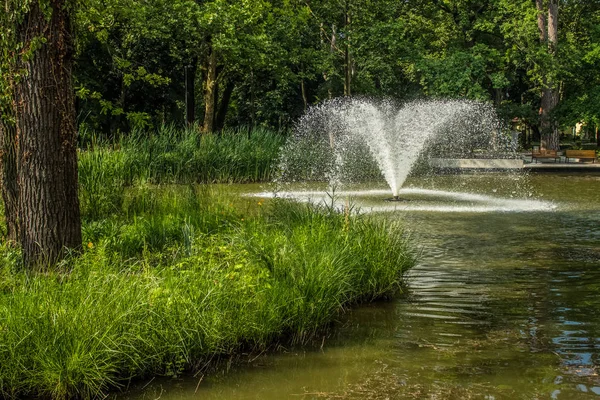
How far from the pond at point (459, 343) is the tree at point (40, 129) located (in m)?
2.43

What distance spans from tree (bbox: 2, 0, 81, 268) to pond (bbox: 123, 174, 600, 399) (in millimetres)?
2427

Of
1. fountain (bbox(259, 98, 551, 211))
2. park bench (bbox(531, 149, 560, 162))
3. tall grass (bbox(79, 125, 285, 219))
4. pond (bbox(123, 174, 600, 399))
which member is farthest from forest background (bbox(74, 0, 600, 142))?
pond (bbox(123, 174, 600, 399))

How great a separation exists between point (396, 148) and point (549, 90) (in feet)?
44.7

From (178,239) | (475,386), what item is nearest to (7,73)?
(178,239)

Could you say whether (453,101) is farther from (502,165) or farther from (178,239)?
(178,239)

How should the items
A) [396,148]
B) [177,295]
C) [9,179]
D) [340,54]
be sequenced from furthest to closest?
[340,54] → [396,148] → [9,179] → [177,295]

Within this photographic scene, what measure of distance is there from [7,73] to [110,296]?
113 inches

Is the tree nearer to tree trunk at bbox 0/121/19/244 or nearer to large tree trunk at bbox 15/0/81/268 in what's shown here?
large tree trunk at bbox 15/0/81/268

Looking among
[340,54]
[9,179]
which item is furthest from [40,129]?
[340,54]

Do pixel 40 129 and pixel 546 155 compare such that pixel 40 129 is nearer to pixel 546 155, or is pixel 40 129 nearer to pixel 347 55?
Result: pixel 347 55

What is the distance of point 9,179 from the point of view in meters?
8.27

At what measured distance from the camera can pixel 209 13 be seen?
2791 centimetres

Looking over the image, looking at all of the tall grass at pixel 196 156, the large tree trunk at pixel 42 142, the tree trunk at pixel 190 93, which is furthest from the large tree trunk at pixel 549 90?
the large tree trunk at pixel 42 142

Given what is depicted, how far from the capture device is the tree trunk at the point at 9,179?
805cm
